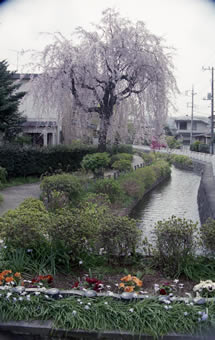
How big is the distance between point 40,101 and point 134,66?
421 cm

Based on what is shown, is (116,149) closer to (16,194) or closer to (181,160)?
(181,160)

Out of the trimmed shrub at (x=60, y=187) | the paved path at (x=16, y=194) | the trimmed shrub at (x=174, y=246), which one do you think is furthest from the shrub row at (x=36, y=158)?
the trimmed shrub at (x=174, y=246)

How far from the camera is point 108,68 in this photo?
15.4 meters

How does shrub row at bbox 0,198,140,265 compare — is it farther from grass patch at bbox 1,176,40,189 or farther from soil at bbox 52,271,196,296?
grass patch at bbox 1,176,40,189

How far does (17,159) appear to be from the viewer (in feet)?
52.3

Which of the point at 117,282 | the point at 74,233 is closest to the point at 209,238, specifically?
the point at 117,282

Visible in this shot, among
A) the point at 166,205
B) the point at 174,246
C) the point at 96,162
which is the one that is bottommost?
the point at 166,205

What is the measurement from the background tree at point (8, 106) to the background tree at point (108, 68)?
2.06m

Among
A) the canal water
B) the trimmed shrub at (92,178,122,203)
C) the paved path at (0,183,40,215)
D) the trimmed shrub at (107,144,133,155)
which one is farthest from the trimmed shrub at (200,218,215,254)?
the trimmed shrub at (107,144,133,155)

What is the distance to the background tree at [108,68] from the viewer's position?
15.2 meters

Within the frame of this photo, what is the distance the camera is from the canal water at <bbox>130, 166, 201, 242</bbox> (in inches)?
493

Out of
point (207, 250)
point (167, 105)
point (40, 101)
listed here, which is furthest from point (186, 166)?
point (207, 250)

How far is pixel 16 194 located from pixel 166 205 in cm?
580

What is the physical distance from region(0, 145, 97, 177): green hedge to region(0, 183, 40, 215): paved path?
1.18m
